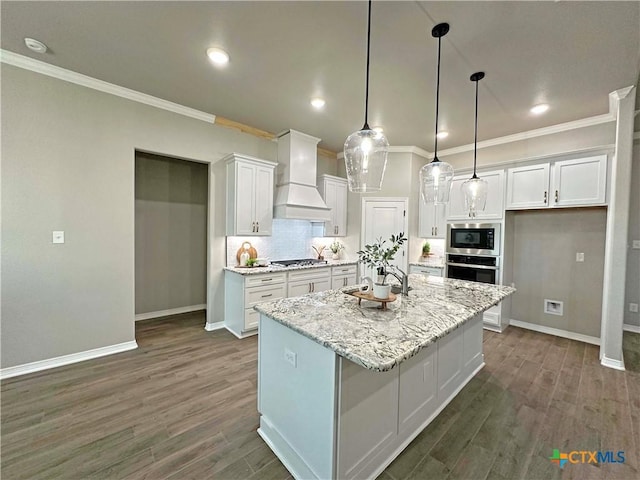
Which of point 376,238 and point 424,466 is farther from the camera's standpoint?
point 376,238

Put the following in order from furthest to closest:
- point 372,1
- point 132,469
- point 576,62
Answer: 1. point 576,62
2. point 372,1
3. point 132,469

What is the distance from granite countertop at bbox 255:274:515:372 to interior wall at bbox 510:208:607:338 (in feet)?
7.15

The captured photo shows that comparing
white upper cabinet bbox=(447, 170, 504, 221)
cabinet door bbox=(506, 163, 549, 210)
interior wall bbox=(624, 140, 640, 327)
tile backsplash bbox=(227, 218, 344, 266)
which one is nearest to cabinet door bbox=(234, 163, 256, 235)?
tile backsplash bbox=(227, 218, 344, 266)

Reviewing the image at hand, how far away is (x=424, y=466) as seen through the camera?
66.5 inches

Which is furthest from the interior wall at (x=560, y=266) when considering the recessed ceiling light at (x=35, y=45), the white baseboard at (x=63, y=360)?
the recessed ceiling light at (x=35, y=45)

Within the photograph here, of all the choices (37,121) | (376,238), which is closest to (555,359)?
(376,238)

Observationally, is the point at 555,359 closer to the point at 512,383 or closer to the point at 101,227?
the point at 512,383

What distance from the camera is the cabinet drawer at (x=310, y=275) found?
13.4 feet

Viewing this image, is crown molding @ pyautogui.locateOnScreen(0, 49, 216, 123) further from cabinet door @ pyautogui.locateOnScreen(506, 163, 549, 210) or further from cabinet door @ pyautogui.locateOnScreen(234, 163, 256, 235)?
cabinet door @ pyautogui.locateOnScreen(506, 163, 549, 210)

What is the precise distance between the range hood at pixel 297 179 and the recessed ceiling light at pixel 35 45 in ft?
8.79

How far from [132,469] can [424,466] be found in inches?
71.9

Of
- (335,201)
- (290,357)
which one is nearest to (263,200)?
(335,201)

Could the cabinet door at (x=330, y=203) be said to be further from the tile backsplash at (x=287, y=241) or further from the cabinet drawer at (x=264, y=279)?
the cabinet drawer at (x=264, y=279)

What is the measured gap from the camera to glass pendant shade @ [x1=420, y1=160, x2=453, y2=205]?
2398mm
